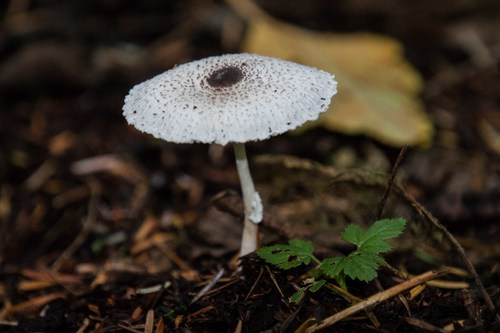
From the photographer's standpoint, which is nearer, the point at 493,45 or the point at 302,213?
the point at 302,213

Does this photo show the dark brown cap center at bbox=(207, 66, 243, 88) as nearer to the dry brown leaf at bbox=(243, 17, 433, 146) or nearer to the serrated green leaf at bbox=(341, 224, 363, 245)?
the serrated green leaf at bbox=(341, 224, 363, 245)

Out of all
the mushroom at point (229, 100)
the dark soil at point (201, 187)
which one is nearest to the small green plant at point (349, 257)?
the dark soil at point (201, 187)

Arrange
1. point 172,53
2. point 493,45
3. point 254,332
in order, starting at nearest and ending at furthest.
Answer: point 254,332
point 172,53
point 493,45

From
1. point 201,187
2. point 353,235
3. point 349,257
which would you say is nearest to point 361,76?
point 201,187

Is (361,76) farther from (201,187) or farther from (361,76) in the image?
(201,187)

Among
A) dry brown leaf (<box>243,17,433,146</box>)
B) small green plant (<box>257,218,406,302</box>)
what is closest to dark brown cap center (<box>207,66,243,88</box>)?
small green plant (<box>257,218,406,302</box>)

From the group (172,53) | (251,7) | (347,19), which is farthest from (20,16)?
(347,19)

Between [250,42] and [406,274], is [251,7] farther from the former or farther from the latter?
[406,274]

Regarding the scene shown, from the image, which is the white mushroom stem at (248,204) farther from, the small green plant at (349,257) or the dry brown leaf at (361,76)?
the dry brown leaf at (361,76)
